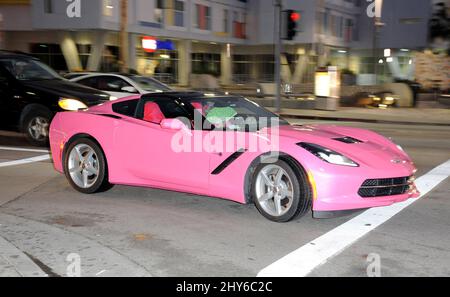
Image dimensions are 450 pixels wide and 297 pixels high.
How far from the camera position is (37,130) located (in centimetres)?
1166

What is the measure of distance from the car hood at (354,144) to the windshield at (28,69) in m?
7.44

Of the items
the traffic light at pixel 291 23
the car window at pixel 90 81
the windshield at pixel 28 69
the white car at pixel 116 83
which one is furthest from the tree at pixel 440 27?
the windshield at pixel 28 69

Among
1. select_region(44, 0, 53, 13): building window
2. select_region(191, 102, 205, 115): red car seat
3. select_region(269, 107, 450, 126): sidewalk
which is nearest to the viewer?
select_region(191, 102, 205, 115): red car seat

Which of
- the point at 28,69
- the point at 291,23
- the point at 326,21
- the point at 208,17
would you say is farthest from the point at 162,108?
the point at 326,21

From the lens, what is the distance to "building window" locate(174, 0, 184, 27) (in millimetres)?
41531

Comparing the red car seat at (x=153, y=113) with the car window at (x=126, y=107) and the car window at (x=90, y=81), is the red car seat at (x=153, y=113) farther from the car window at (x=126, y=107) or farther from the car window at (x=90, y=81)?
the car window at (x=90, y=81)

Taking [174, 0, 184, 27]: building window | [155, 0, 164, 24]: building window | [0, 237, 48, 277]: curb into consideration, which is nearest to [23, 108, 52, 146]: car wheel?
[0, 237, 48, 277]: curb

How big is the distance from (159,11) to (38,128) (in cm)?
2958

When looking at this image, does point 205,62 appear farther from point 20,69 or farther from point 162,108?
point 162,108

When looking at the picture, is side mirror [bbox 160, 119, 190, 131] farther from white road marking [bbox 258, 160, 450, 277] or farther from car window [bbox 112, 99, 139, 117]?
white road marking [bbox 258, 160, 450, 277]

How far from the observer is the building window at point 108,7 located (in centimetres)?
3406

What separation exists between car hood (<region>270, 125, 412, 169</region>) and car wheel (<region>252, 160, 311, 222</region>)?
35cm

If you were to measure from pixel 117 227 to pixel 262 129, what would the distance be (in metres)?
1.94

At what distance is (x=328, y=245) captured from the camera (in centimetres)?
521
